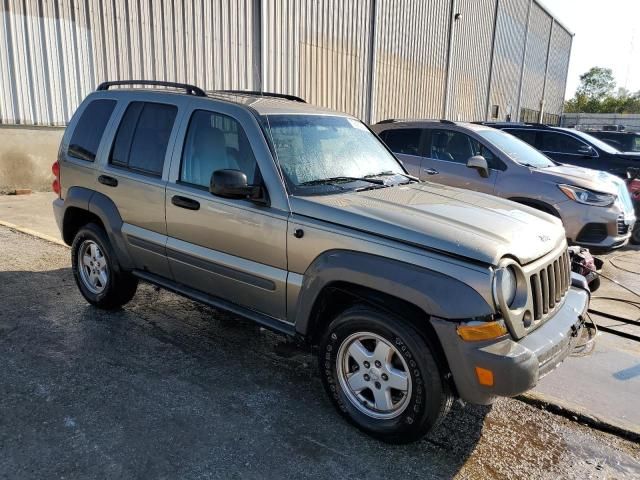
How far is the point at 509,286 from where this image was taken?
8.59 feet

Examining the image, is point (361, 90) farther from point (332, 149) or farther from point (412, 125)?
point (332, 149)

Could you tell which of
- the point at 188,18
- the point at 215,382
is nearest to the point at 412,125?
the point at 215,382

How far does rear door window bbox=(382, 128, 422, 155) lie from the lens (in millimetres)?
7618

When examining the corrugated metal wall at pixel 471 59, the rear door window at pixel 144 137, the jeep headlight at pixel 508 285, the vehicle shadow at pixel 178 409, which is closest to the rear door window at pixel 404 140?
the vehicle shadow at pixel 178 409

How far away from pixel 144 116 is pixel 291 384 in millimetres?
2437

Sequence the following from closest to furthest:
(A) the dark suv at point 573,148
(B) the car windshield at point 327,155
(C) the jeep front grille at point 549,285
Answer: (C) the jeep front grille at point 549,285
(B) the car windshield at point 327,155
(A) the dark suv at point 573,148

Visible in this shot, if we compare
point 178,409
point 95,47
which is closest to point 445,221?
point 178,409

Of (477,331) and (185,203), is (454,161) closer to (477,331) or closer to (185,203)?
(185,203)

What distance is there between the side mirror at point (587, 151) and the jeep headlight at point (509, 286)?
25.9ft

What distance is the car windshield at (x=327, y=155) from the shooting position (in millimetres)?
3363

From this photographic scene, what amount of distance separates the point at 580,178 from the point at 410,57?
14.5m

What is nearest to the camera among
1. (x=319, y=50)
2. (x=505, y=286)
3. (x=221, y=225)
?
(x=505, y=286)

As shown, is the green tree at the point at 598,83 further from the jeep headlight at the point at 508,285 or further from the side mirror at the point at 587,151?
the jeep headlight at the point at 508,285

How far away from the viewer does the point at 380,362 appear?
2.87m
